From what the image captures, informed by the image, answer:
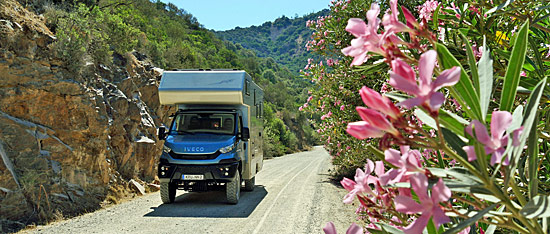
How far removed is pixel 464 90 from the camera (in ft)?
2.60

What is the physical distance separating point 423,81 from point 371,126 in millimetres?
123

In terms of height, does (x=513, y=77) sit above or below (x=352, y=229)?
above

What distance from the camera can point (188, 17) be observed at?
5222 centimetres

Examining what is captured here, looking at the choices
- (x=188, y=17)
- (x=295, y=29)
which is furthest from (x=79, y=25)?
(x=295, y=29)

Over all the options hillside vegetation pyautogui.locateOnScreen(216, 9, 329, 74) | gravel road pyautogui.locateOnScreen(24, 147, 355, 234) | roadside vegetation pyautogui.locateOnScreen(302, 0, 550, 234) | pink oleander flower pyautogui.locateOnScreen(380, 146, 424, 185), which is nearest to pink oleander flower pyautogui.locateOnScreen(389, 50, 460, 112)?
roadside vegetation pyautogui.locateOnScreen(302, 0, 550, 234)

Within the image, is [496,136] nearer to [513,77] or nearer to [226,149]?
[513,77]

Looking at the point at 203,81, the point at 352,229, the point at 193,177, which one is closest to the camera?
the point at 352,229

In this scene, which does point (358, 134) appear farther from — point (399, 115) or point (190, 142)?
point (190, 142)

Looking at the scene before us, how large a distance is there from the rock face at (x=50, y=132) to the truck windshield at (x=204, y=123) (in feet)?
5.66

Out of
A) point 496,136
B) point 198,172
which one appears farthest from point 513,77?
point 198,172

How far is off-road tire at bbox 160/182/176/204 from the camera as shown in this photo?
28.1ft

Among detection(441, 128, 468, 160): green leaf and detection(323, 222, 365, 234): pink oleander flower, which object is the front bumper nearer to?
detection(323, 222, 365, 234): pink oleander flower

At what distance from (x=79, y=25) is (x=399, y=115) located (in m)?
11.0

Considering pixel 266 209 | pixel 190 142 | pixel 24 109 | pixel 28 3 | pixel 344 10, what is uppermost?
pixel 28 3
